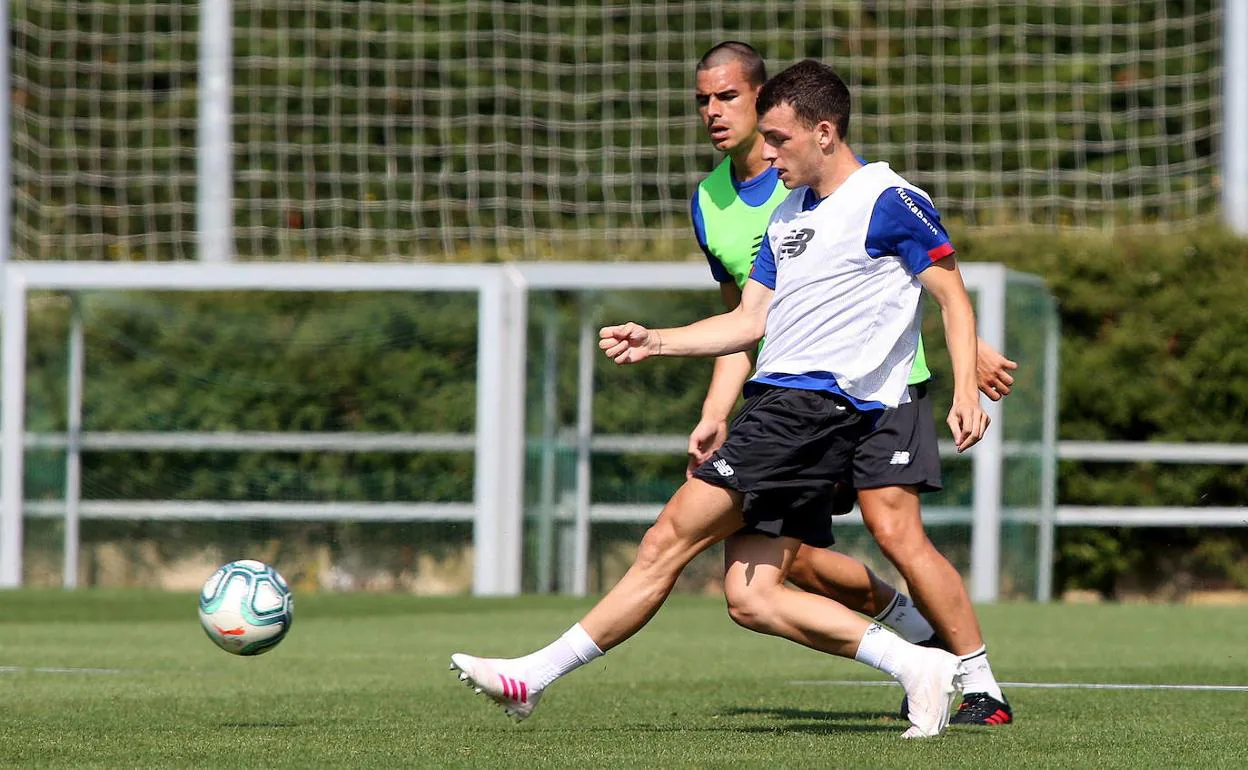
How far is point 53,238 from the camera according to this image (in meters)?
15.5

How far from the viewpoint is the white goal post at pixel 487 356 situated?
1301 centimetres

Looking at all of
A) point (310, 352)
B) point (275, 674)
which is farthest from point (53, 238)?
point (275, 674)

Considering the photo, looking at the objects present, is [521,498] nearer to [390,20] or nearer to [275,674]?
[390,20]

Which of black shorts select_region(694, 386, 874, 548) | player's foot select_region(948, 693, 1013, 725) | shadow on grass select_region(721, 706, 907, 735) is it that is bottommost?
shadow on grass select_region(721, 706, 907, 735)

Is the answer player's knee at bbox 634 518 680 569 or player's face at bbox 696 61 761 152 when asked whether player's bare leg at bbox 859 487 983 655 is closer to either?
player's knee at bbox 634 518 680 569

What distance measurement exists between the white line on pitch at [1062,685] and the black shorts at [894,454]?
5.85 feet

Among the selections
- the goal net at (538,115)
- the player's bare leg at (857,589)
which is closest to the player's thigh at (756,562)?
the player's bare leg at (857,589)

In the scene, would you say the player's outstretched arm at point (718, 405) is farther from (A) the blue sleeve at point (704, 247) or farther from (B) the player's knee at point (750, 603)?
(B) the player's knee at point (750, 603)

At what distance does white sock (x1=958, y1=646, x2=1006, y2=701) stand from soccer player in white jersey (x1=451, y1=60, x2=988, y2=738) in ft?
1.59

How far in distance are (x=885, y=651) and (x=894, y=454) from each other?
0.57 metres

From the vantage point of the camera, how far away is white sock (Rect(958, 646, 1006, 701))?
19.3 ft

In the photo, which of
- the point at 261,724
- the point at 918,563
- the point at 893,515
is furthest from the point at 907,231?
the point at 261,724

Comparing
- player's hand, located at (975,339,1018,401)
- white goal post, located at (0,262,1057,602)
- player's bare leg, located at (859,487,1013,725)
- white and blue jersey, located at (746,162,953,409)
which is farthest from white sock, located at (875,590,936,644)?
white goal post, located at (0,262,1057,602)

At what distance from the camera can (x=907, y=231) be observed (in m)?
5.48
